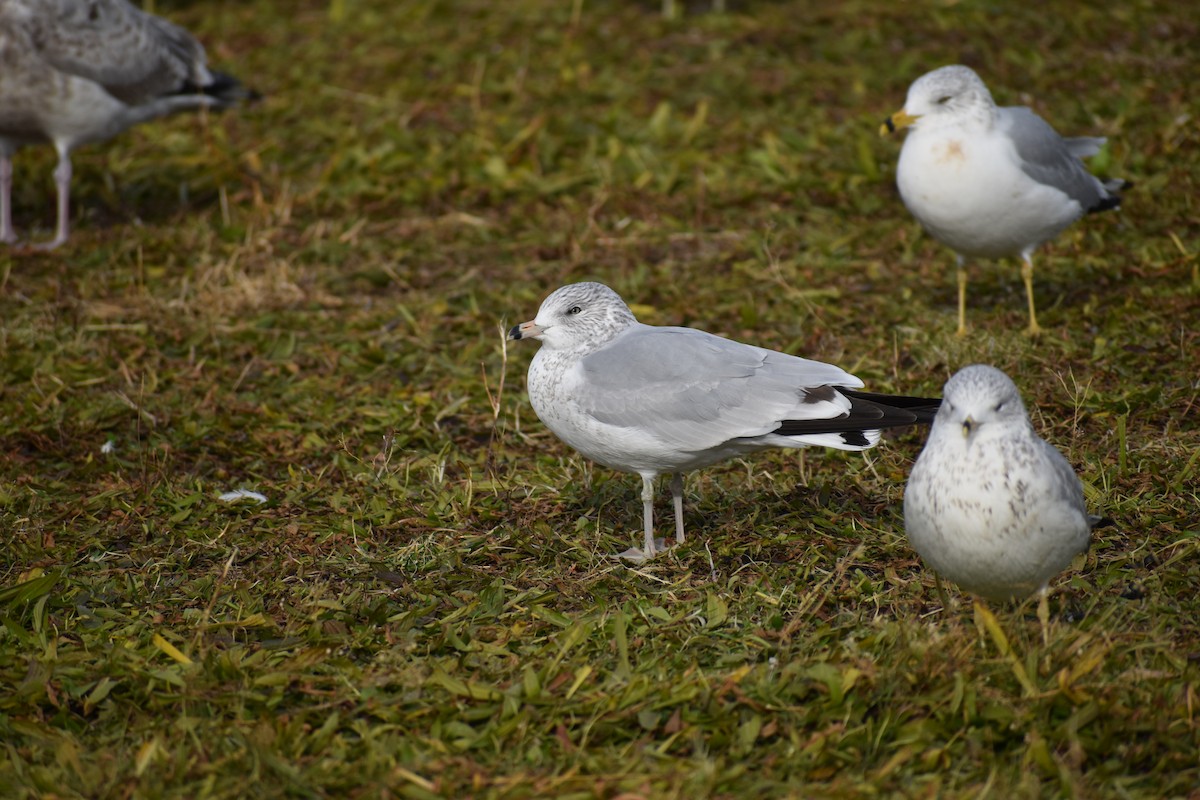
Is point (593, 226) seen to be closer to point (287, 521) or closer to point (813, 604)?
point (287, 521)

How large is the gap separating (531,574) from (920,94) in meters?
3.07

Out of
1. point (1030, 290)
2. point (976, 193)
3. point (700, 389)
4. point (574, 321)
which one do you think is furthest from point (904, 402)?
point (1030, 290)

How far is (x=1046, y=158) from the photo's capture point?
234 inches

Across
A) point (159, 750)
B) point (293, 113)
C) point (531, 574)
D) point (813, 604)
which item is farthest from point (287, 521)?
point (293, 113)

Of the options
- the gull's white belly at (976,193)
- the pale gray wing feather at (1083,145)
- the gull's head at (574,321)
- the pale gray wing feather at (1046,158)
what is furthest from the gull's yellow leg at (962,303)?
the gull's head at (574,321)

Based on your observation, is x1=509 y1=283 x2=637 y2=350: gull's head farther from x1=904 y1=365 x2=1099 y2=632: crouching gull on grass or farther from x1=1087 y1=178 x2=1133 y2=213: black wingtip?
x1=1087 y1=178 x2=1133 y2=213: black wingtip

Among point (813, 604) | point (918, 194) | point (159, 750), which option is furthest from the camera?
point (918, 194)

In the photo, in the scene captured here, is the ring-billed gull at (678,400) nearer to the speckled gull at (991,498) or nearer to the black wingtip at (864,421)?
the black wingtip at (864,421)

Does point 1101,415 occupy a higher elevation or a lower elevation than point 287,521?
higher

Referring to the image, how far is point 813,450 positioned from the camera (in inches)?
209

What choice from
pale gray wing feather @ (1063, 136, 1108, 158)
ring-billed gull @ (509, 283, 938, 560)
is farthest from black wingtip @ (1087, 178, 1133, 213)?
ring-billed gull @ (509, 283, 938, 560)

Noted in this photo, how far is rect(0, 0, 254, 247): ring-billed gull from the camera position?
7574mm

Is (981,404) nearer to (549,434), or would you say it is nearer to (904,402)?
(904,402)

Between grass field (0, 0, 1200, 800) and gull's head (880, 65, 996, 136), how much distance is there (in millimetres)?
973
